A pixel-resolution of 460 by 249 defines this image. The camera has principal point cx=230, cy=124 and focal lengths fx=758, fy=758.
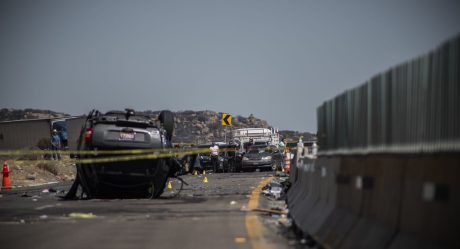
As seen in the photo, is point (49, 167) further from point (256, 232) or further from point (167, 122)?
point (256, 232)

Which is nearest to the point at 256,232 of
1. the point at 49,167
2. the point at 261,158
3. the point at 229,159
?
the point at 49,167

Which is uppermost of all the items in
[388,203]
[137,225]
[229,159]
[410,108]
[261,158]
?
[410,108]

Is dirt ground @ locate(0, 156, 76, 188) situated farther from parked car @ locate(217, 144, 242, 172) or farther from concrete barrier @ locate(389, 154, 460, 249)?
concrete barrier @ locate(389, 154, 460, 249)

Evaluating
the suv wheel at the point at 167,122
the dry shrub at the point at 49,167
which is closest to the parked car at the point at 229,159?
the dry shrub at the point at 49,167

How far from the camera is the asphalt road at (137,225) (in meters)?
9.66

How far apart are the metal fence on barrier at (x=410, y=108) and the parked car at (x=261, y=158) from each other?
35893 mm

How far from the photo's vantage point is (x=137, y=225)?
39.5 ft

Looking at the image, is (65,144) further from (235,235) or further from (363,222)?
(363,222)

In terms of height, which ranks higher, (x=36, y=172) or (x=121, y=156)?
(x=121, y=156)

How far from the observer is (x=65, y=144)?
5128cm

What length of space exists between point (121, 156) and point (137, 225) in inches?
225

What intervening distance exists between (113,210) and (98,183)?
9.06 feet

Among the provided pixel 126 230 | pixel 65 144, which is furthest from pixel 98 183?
pixel 65 144

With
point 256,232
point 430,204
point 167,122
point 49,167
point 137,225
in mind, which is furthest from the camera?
point 49,167
